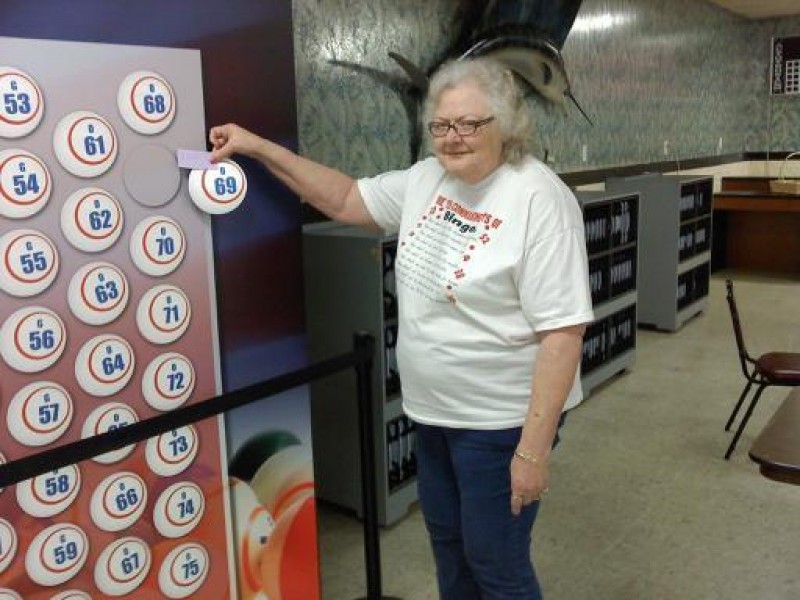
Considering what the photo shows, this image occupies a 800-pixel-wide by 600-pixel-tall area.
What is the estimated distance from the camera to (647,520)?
9.36 ft

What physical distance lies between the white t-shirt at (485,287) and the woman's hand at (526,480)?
9 cm

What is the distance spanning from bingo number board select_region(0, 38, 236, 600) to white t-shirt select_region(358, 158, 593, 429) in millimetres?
441

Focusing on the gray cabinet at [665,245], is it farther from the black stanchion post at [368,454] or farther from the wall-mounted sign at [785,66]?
the wall-mounted sign at [785,66]

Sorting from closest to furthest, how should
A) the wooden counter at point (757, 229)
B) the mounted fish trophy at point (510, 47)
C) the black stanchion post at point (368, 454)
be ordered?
the black stanchion post at point (368, 454) < the mounted fish trophy at point (510, 47) < the wooden counter at point (757, 229)

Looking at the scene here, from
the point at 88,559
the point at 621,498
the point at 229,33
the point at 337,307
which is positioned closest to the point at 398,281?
the point at 229,33

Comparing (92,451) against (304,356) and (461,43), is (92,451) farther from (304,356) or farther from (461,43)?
(461,43)

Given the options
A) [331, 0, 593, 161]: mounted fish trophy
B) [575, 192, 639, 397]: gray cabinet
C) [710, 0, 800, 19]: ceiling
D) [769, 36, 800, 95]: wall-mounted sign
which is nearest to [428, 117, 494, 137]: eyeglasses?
[331, 0, 593, 161]: mounted fish trophy

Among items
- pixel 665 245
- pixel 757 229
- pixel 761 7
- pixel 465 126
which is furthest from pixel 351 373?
pixel 761 7

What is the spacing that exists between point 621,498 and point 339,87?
2.03 metres

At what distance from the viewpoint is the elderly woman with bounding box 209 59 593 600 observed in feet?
4.80

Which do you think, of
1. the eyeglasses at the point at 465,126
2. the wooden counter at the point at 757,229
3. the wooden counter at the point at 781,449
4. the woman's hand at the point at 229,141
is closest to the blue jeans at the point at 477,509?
the wooden counter at the point at 781,449

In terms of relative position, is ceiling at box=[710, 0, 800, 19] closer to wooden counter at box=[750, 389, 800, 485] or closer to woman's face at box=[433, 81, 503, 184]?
wooden counter at box=[750, 389, 800, 485]

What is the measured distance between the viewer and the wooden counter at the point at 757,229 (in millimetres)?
7328

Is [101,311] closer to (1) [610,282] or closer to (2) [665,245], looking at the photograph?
(1) [610,282]
